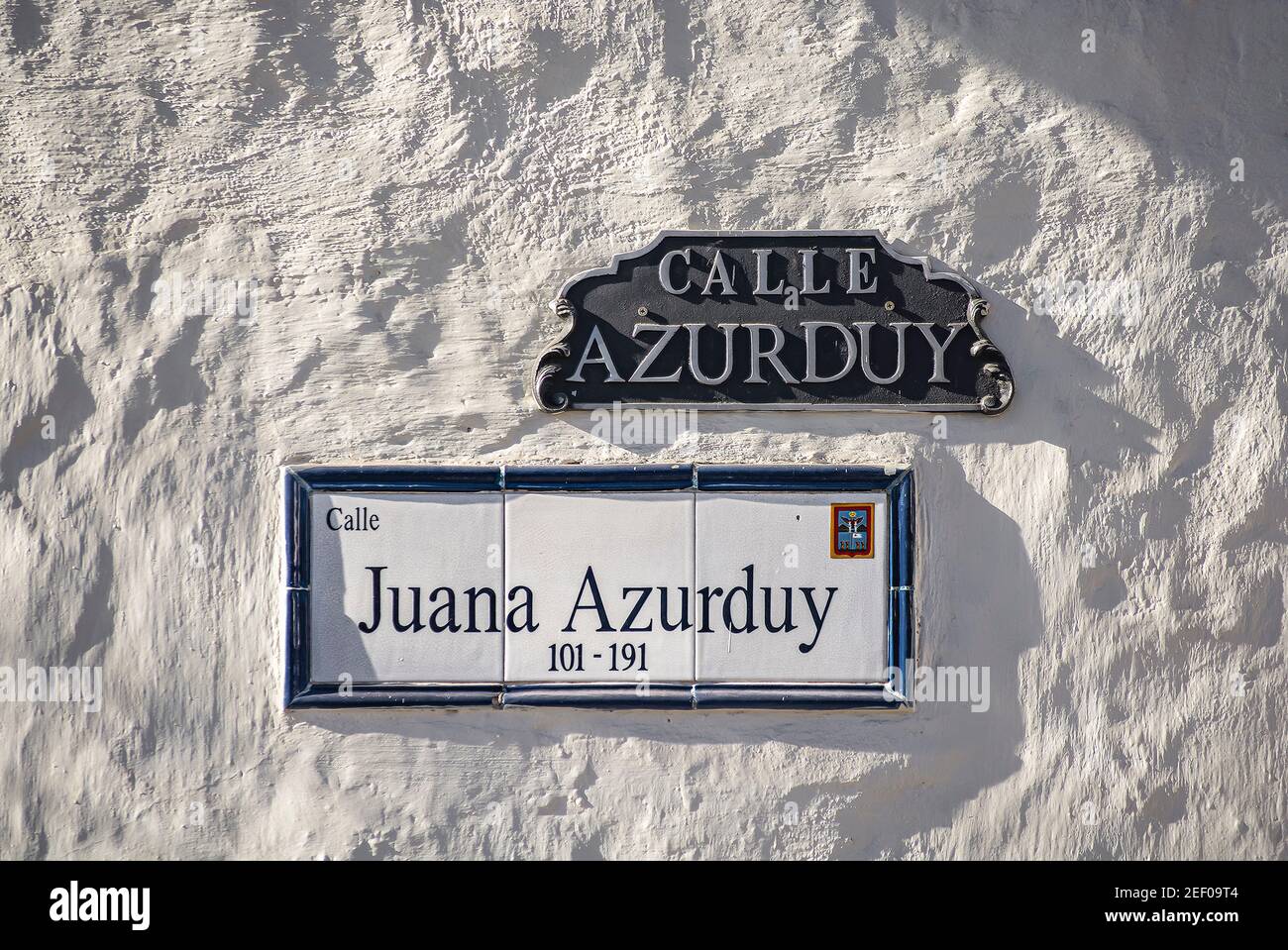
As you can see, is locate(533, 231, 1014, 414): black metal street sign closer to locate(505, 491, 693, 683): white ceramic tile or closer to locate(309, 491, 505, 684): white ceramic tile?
locate(505, 491, 693, 683): white ceramic tile

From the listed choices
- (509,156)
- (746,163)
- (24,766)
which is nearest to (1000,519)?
(746,163)

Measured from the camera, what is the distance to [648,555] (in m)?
2.91

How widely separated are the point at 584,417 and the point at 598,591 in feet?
1.59

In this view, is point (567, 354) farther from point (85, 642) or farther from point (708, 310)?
point (85, 642)

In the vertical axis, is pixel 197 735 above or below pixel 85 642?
below

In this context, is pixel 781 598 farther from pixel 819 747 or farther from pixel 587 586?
pixel 587 586

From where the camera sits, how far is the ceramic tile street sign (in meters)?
2.90

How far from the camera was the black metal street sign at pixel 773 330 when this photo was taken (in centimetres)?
294

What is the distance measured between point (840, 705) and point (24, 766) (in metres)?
2.24

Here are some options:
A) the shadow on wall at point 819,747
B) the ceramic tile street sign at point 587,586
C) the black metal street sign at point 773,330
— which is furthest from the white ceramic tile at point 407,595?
Answer: the black metal street sign at point 773,330
